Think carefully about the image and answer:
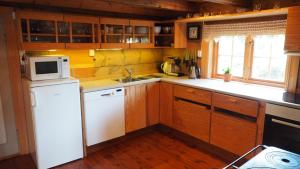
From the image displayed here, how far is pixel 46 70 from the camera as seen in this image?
2.62 metres

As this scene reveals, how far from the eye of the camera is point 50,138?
8.51 ft

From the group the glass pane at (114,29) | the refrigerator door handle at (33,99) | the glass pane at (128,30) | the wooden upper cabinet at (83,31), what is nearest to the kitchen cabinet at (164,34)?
the glass pane at (128,30)

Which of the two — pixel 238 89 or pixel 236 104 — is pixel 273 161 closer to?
pixel 236 104

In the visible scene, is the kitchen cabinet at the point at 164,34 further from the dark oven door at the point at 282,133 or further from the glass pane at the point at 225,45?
the dark oven door at the point at 282,133

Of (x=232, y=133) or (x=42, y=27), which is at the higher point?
(x=42, y=27)

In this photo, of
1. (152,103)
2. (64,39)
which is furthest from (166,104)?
(64,39)

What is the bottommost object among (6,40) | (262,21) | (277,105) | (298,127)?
(298,127)

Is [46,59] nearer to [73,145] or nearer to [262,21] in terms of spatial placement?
[73,145]

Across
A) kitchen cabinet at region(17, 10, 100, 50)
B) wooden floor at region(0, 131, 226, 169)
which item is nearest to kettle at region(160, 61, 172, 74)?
wooden floor at region(0, 131, 226, 169)

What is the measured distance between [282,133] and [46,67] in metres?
2.68

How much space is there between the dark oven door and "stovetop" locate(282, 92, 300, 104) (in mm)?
205

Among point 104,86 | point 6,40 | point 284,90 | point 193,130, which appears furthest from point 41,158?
point 284,90

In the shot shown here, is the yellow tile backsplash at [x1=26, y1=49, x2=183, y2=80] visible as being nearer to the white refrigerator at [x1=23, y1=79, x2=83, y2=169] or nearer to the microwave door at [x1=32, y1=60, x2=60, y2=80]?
the microwave door at [x1=32, y1=60, x2=60, y2=80]

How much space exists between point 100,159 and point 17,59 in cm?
165
